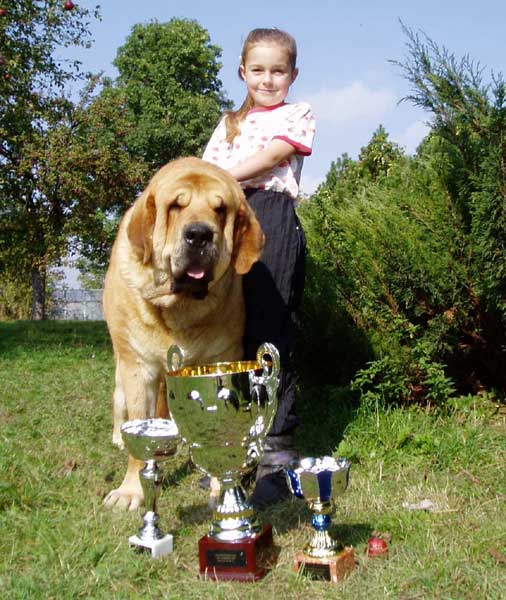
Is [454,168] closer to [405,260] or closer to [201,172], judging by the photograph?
[405,260]

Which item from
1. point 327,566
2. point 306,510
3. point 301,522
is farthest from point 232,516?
point 306,510

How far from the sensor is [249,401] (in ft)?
8.11

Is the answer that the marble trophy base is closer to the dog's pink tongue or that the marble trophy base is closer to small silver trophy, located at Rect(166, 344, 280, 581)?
small silver trophy, located at Rect(166, 344, 280, 581)

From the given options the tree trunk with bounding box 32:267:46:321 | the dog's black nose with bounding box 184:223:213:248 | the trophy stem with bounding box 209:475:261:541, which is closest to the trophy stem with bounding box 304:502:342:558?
the trophy stem with bounding box 209:475:261:541

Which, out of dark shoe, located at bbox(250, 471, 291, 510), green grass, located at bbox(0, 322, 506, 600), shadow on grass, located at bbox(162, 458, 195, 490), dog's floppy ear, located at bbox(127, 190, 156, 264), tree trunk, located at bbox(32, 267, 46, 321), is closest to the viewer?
green grass, located at bbox(0, 322, 506, 600)

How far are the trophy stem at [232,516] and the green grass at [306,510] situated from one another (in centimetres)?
16

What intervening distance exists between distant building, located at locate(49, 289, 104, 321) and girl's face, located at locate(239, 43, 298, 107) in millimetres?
28982

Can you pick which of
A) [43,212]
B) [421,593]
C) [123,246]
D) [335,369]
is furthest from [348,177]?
[43,212]

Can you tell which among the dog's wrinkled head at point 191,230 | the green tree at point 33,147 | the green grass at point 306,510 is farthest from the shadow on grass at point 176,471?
the green tree at point 33,147

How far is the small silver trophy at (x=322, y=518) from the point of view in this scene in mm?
2207

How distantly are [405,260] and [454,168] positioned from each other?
0.61 m

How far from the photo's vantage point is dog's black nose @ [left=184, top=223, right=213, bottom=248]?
2.70m

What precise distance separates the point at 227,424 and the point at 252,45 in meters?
1.97

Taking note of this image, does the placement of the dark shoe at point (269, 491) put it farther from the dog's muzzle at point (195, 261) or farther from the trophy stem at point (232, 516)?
the dog's muzzle at point (195, 261)
